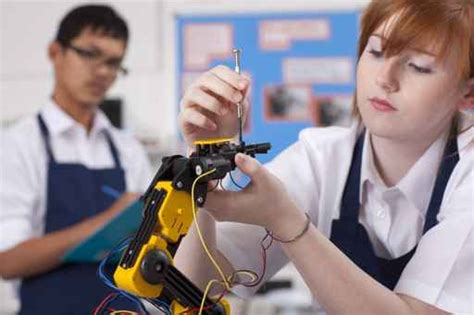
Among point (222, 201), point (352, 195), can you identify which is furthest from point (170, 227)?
point (352, 195)

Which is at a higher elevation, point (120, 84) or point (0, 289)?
point (120, 84)

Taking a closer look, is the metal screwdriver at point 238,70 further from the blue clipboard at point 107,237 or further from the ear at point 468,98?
the blue clipboard at point 107,237

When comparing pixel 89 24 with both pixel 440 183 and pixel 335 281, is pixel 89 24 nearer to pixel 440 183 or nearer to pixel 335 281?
pixel 440 183

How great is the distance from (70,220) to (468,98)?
1.12 m

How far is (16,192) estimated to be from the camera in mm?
1712

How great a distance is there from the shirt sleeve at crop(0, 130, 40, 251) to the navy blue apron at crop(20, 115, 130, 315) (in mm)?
45

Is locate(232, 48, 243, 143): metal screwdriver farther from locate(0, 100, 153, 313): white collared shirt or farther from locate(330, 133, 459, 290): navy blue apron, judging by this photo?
locate(0, 100, 153, 313): white collared shirt

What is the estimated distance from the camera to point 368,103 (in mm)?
923

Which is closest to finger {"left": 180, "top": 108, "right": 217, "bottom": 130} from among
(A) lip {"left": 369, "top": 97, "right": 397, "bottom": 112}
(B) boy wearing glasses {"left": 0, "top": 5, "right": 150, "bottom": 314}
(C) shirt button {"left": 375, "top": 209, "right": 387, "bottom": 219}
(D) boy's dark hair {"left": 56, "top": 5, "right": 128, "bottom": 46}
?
(A) lip {"left": 369, "top": 97, "right": 397, "bottom": 112}

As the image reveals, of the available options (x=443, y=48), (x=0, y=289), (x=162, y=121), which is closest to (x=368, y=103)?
(x=443, y=48)

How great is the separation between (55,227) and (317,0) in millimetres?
1429

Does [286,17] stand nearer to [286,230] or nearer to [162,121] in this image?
[162,121]

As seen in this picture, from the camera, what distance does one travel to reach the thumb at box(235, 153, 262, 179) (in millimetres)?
718

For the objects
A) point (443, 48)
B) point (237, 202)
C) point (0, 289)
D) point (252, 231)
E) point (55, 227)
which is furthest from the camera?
point (0, 289)
